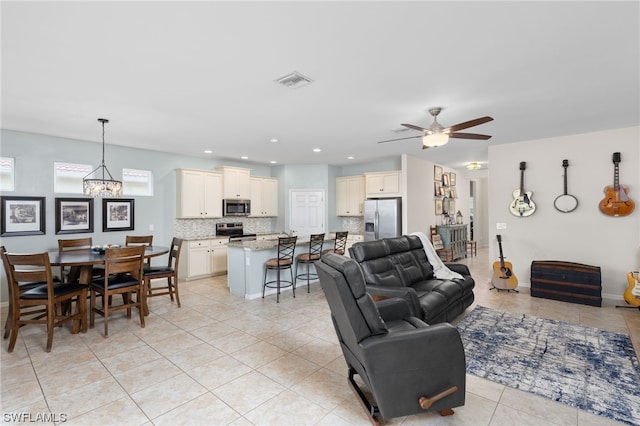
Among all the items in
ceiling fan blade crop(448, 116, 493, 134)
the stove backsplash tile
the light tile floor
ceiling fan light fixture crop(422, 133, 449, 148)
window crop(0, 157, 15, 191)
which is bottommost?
the light tile floor

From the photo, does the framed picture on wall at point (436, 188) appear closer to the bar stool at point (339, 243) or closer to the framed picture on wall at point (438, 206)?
the framed picture on wall at point (438, 206)

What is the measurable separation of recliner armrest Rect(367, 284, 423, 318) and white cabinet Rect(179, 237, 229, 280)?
4197mm

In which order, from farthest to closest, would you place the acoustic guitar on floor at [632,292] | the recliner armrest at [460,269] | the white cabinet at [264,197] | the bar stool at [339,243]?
the white cabinet at [264,197], the bar stool at [339,243], the recliner armrest at [460,269], the acoustic guitar on floor at [632,292]

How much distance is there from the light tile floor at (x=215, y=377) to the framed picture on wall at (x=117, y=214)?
203 cm

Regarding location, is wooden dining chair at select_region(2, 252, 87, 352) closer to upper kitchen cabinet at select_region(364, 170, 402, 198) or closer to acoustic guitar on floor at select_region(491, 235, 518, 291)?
upper kitchen cabinet at select_region(364, 170, 402, 198)

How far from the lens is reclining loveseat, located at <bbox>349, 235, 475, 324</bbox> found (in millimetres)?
3207

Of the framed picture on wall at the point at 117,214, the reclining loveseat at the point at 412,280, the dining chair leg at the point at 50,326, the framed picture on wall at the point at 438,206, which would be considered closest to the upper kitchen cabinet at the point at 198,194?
the framed picture on wall at the point at 117,214

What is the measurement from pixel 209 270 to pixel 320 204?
3182 mm

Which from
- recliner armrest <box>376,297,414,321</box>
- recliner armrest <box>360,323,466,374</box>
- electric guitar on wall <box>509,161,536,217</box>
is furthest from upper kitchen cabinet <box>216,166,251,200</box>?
recliner armrest <box>360,323,466,374</box>

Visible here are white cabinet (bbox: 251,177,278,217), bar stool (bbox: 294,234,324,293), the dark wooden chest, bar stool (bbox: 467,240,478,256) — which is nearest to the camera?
the dark wooden chest

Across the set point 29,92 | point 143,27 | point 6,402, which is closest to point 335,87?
point 143,27

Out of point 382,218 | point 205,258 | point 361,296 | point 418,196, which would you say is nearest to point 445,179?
point 418,196

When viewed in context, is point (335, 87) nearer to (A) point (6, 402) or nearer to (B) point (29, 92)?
(B) point (29, 92)

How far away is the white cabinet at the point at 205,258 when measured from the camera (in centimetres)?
615
